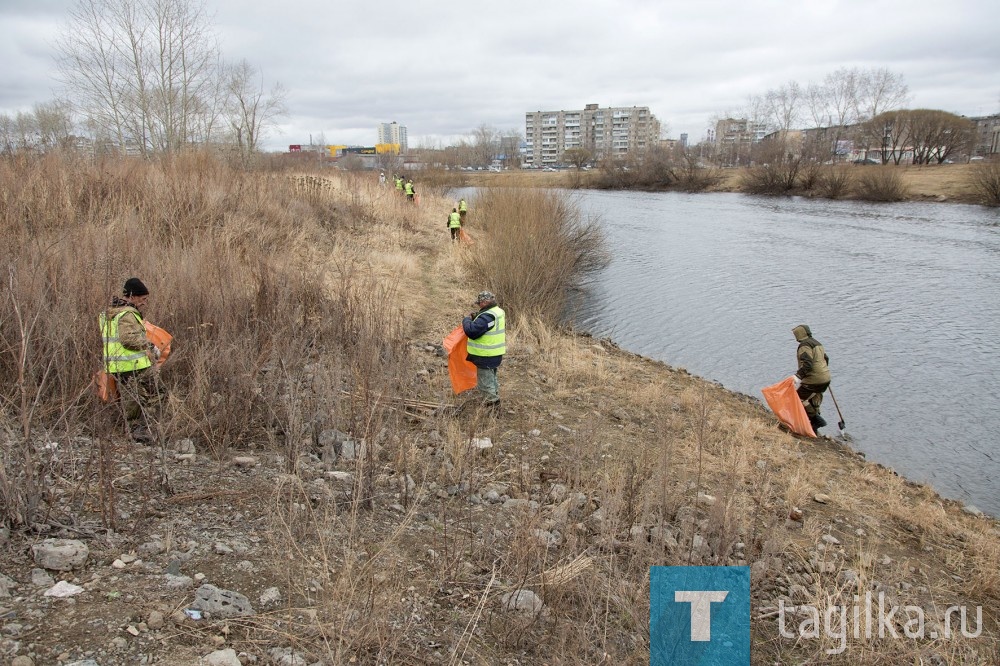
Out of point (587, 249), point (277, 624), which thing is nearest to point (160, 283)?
point (277, 624)

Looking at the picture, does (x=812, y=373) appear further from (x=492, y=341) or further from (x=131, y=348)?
(x=131, y=348)

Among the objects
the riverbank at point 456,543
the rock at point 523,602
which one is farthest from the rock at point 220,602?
the rock at point 523,602

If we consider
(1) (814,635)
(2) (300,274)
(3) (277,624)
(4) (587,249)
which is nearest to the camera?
(3) (277,624)

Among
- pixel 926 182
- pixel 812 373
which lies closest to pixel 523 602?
pixel 812 373

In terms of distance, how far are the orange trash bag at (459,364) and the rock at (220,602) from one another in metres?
4.13

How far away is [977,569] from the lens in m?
5.03

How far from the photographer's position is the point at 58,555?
2863mm

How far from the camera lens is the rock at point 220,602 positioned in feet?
9.09

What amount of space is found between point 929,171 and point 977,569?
1985 inches

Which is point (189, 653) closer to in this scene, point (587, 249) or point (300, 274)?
point (300, 274)

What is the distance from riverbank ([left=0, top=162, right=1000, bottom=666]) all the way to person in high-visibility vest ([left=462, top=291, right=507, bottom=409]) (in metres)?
0.36

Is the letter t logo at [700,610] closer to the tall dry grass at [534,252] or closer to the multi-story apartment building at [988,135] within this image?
the tall dry grass at [534,252]

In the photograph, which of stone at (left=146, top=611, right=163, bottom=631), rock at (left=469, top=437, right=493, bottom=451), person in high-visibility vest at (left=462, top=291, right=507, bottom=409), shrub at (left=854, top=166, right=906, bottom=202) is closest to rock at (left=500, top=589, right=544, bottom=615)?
stone at (left=146, top=611, right=163, bottom=631)

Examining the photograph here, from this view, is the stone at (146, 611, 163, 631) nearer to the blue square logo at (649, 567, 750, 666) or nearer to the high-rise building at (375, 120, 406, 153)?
the blue square logo at (649, 567, 750, 666)
